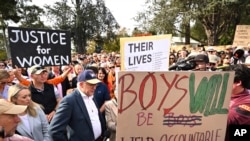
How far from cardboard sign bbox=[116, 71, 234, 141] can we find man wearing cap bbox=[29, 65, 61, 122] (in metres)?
2.38

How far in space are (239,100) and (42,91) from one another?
2.83 metres

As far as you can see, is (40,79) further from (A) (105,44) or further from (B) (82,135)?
(A) (105,44)

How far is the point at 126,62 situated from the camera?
3896mm

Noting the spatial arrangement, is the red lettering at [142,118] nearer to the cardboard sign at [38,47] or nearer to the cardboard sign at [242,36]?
the cardboard sign at [38,47]

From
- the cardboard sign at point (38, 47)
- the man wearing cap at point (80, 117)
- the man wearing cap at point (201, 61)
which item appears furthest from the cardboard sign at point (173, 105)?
the cardboard sign at point (38, 47)

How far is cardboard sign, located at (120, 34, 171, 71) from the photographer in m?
3.90

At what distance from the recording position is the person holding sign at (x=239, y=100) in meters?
2.71

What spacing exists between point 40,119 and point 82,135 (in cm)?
51

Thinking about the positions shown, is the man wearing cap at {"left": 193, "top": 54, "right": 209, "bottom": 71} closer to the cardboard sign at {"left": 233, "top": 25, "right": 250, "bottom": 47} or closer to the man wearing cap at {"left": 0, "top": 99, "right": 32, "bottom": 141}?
the man wearing cap at {"left": 0, "top": 99, "right": 32, "bottom": 141}

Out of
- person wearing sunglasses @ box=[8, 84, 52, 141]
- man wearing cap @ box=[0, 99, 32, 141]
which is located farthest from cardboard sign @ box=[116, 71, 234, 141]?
person wearing sunglasses @ box=[8, 84, 52, 141]

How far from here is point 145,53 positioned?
13.6 feet

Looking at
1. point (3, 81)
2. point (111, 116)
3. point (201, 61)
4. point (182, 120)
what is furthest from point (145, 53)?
point (3, 81)

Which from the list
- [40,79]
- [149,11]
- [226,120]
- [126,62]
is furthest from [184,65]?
[149,11]

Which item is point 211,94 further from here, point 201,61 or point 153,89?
point 201,61
